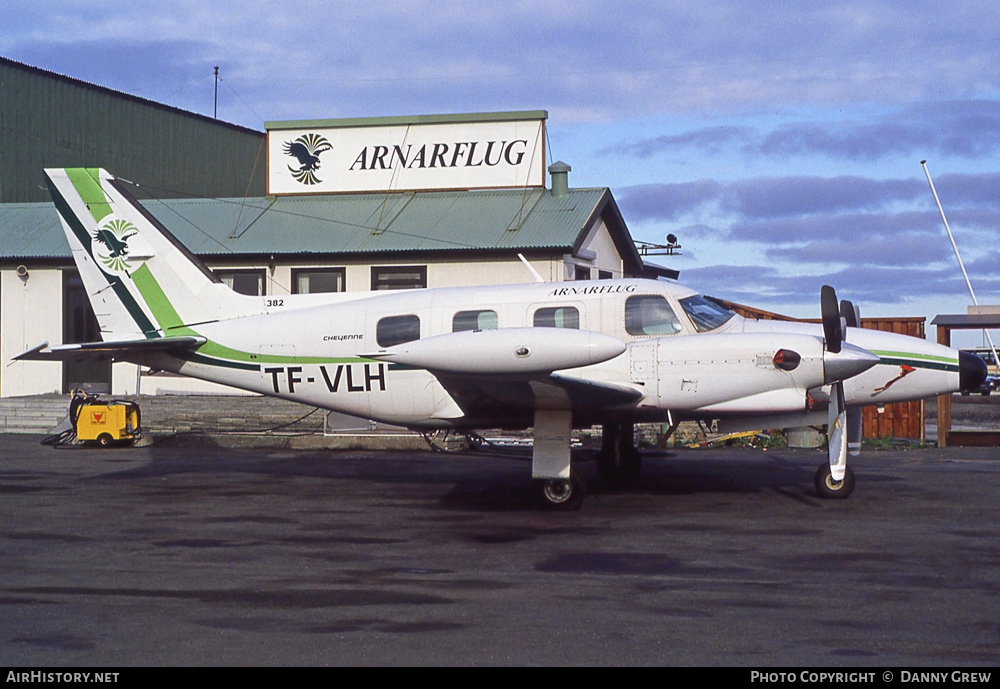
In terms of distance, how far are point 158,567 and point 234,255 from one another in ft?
59.5

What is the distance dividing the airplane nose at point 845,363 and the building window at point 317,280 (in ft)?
53.4

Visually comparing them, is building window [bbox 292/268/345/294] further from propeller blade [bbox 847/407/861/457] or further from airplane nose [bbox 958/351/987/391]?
airplane nose [bbox 958/351/987/391]

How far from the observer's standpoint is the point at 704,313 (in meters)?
13.8

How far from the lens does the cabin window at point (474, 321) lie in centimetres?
1395

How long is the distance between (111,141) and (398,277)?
17.4 meters

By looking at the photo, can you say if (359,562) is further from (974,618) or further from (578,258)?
(578,258)

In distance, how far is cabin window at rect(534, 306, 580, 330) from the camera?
539 inches

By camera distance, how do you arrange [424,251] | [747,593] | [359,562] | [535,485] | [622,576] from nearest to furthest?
[747,593] → [622,576] → [359,562] → [535,485] → [424,251]

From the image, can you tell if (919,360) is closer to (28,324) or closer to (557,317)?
(557,317)

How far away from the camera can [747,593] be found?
8.42 m

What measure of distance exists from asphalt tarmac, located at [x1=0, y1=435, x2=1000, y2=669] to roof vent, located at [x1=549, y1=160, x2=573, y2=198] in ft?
39.7

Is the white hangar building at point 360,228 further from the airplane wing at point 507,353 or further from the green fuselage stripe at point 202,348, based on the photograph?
the airplane wing at point 507,353

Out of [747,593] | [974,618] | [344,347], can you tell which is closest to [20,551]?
[344,347]

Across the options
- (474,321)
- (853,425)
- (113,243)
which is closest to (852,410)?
(853,425)
